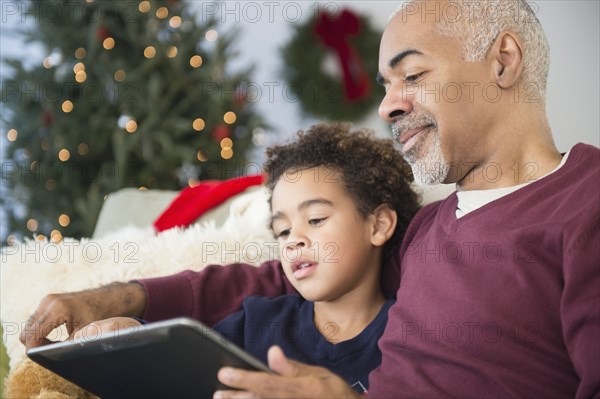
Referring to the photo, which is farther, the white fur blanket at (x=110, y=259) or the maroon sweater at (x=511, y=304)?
the white fur blanket at (x=110, y=259)

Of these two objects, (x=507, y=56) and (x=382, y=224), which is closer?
(x=507, y=56)

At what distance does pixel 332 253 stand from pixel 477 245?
0.34 metres

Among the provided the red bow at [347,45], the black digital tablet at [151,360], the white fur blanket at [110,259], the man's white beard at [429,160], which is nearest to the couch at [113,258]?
the white fur blanket at [110,259]

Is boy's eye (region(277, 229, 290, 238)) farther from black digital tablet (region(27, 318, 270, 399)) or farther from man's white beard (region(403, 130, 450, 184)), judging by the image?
black digital tablet (region(27, 318, 270, 399))

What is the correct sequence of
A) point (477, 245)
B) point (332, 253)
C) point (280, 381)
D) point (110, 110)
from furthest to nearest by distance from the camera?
point (110, 110) < point (332, 253) < point (477, 245) < point (280, 381)

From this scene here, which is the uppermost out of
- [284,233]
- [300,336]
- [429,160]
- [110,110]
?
[110,110]

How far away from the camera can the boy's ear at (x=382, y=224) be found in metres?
1.51

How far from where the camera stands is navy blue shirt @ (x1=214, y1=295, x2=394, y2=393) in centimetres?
138

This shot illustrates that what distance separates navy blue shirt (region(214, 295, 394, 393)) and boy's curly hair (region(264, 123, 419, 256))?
0.22 meters

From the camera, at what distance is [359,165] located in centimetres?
156

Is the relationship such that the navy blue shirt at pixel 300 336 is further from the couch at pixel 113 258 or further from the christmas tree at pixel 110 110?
the christmas tree at pixel 110 110

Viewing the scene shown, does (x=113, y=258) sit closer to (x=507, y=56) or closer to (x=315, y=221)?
(x=315, y=221)

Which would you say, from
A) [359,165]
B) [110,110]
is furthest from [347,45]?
[359,165]

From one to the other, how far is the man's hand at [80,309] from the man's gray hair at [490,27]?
31.2 inches
